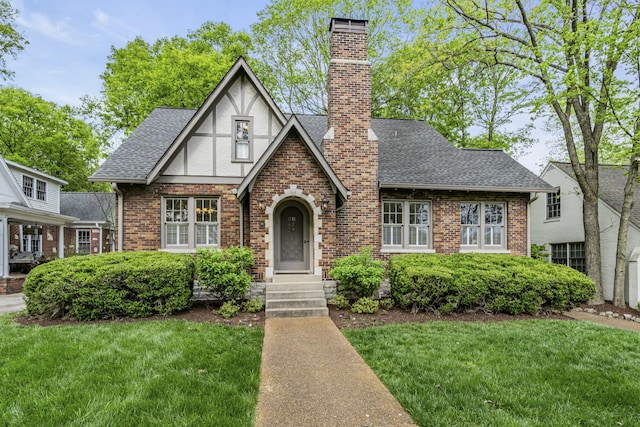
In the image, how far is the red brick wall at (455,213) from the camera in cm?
1079

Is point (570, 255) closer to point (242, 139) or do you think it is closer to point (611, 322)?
point (611, 322)

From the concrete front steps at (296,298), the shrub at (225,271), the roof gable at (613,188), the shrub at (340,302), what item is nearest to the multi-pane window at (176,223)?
the shrub at (225,271)

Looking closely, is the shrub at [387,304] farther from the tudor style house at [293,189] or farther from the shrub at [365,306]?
the tudor style house at [293,189]

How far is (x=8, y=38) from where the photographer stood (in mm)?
19562

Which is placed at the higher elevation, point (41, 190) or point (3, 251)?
point (41, 190)

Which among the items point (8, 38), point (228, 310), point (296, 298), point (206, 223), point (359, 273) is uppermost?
point (8, 38)

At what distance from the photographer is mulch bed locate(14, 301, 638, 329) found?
282 inches

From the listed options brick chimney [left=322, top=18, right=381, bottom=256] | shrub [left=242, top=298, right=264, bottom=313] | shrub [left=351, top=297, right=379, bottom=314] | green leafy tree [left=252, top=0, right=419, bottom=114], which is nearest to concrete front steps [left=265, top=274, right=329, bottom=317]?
shrub [left=242, top=298, right=264, bottom=313]

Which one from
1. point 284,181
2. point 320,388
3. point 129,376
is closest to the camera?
point 320,388

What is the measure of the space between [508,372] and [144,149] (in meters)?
11.4

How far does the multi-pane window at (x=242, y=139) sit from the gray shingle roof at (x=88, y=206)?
14.9 m

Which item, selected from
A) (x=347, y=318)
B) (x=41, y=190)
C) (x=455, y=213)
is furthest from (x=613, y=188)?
(x=41, y=190)

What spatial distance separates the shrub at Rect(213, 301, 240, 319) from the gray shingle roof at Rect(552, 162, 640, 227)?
13644 millimetres

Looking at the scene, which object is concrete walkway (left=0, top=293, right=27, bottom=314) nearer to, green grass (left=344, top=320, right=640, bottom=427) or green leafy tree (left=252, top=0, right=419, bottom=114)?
green grass (left=344, top=320, right=640, bottom=427)
